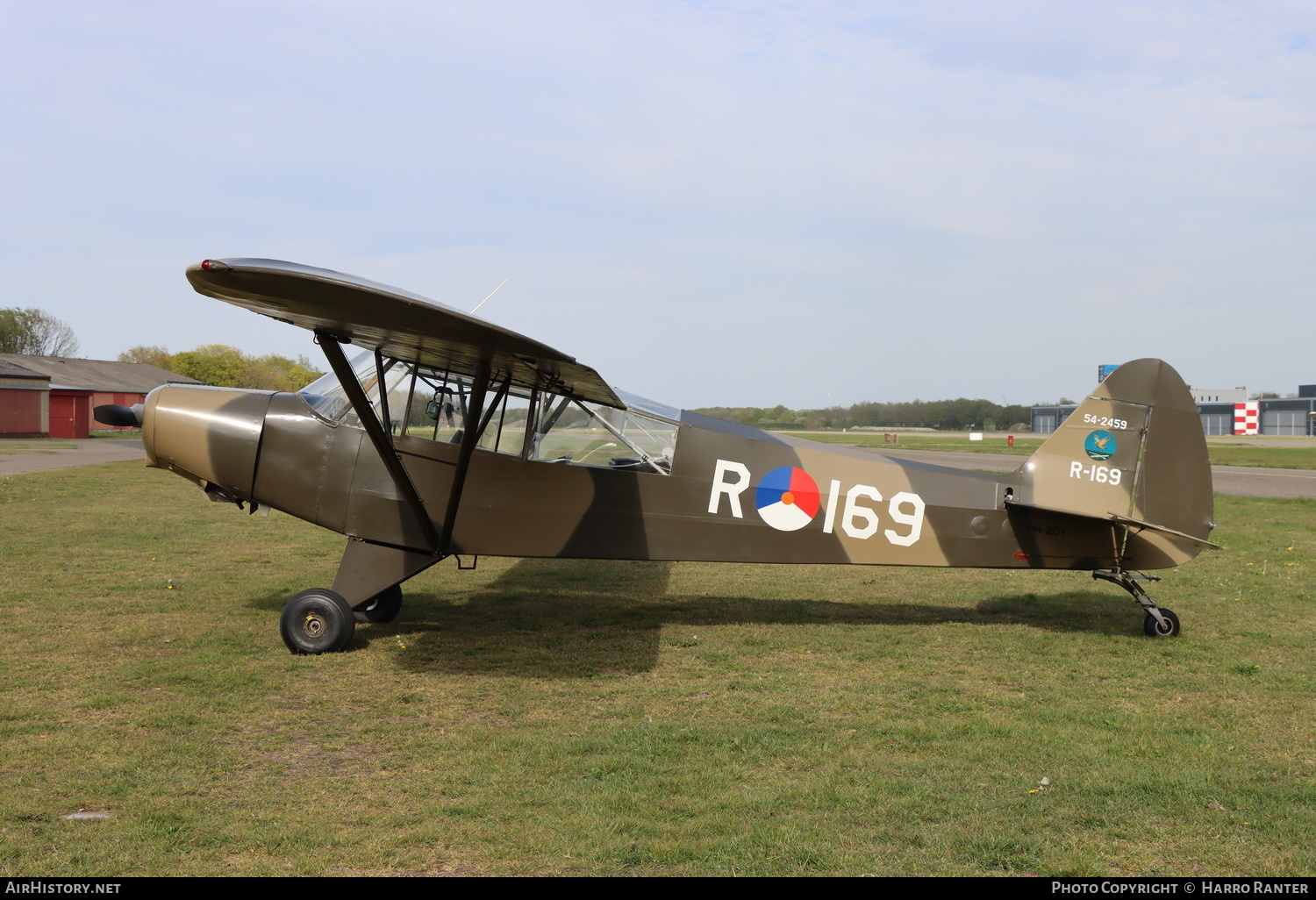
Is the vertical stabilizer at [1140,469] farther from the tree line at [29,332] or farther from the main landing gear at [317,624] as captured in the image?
the tree line at [29,332]

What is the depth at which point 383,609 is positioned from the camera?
26.6 feet

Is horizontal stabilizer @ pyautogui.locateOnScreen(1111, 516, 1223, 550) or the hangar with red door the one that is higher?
the hangar with red door

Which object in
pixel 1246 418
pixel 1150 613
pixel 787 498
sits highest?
pixel 1246 418

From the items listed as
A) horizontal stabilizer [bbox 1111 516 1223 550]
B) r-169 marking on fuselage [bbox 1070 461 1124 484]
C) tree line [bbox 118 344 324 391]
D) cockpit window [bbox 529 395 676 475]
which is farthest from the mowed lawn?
tree line [bbox 118 344 324 391]

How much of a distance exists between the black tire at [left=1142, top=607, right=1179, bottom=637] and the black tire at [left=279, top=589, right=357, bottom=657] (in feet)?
22.0

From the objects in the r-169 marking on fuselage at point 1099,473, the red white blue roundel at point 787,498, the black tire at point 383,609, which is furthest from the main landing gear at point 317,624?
the r-169 marking on fuselage at point 1099,473

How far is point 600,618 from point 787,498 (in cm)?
215

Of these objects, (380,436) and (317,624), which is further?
(317,624)

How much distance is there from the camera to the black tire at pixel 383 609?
798 centimetres

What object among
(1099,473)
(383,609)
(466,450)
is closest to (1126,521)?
(1099,473)

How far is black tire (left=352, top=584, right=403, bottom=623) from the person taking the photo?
26.2 ft

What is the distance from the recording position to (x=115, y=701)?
18.0ft

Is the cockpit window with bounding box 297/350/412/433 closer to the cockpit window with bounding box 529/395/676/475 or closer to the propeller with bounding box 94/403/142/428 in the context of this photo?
the cockpit window with bounding box 529/395/676/475

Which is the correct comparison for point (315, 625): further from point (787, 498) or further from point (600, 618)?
point (787, 498)
